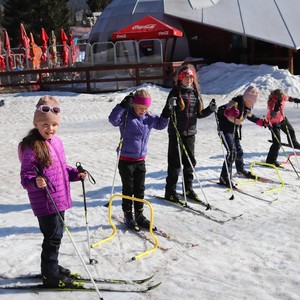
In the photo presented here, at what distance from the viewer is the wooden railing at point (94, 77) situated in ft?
65.0

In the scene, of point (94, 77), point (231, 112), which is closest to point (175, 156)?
point (231, 112)

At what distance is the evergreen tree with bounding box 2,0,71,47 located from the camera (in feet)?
185

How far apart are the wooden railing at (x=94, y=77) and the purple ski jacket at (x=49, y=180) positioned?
15.8 meters

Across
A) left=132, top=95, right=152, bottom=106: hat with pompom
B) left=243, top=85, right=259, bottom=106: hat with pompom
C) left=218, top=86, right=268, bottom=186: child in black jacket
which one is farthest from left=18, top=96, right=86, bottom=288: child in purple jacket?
left=243, top=85, right=259, bottom=106: hat with pompom

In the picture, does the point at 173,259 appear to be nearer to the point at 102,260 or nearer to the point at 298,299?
the point at 102,260

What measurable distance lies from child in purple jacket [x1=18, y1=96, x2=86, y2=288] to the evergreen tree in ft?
182

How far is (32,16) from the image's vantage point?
56719 mm

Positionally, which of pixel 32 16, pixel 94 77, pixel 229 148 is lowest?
pixel 229 148

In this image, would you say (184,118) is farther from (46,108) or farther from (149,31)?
(149,31)

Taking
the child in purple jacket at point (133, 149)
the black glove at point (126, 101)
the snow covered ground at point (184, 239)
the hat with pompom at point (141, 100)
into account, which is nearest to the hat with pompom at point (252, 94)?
the snow covered ground at point (184, 239)

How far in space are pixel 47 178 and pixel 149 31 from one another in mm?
18313

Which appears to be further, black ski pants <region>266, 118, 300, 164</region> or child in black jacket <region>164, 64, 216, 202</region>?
black ski pants <region>266, 118, 300, 164</region>

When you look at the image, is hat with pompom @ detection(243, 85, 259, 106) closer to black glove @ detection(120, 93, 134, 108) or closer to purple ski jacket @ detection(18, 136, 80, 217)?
black glove @ detection(120, 93, 134, 108)

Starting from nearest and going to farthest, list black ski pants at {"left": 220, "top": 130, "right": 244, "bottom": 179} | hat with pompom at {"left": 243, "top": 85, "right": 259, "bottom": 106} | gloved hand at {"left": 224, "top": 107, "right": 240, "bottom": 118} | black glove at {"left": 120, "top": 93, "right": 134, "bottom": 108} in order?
black glove at {"left": 120, "top": 93, "right": 134, "bottom": 108}, gloved hand at {"left": 224, "top": 107, "right": 240, "bottom": 118}, hat with pompom at {"left": 243, "top": 85, "right": 259, "bottom": 106}, black ski pants at {"left": 220, "top": 130, "right": 244, "bottom": 179}
